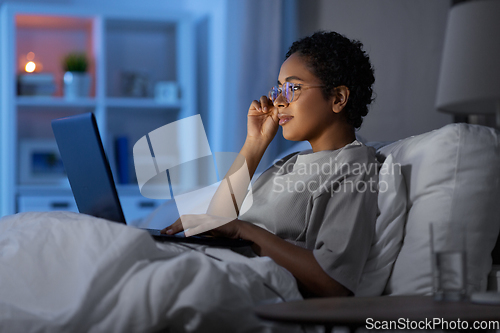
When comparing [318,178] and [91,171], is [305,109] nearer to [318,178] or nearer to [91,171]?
[318,178]

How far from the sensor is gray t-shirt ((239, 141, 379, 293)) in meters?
1.05

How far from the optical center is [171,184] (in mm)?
1569

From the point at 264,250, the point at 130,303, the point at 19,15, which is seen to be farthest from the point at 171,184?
the point at 19,15

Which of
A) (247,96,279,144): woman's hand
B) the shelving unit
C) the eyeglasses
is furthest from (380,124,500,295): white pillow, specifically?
the shelving unit

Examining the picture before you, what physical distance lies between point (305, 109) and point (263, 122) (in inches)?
10.7

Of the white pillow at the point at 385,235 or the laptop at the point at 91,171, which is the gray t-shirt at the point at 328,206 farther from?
the laptop at the point at 91,171

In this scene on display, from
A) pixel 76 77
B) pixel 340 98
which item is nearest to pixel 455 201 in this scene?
pixel 340 98

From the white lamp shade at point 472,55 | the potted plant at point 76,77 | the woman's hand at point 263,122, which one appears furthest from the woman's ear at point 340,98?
the potted plant at point 76,77

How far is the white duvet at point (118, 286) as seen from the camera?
77 centimetres

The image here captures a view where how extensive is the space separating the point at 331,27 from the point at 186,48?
971 millimetres

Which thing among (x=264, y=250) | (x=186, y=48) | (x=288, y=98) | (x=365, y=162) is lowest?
(x=264, y=250)

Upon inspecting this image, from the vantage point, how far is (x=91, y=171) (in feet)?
3.86

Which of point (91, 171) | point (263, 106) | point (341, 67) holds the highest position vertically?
point (341, 67)

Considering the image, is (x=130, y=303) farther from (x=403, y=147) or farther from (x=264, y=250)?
(x=403, y=147)
